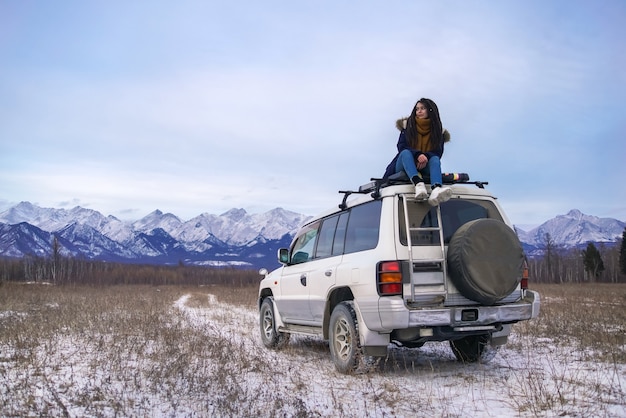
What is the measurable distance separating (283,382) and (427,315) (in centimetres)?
178

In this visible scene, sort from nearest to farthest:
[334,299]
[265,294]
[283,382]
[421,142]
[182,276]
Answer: [283,382], [421,142], [334,299], [265,294], [182,276]

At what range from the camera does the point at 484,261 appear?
5633 millimetres

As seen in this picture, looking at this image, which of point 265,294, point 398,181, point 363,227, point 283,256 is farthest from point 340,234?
point 265,294

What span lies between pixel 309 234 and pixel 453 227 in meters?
2.82

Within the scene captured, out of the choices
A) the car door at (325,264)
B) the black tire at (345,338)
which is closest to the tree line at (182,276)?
the car door at (325,264)

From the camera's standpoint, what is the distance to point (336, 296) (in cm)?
679

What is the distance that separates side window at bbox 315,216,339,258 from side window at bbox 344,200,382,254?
0.50 metres

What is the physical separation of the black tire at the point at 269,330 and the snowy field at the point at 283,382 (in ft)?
1.46

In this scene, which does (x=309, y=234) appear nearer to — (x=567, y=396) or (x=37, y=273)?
(x=567, y=396)

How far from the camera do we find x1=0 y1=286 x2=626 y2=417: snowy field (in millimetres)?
4539

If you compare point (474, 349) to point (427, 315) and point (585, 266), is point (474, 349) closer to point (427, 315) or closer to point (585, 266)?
point (427, 315)

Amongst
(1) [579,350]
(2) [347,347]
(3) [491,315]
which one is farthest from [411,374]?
(1) [579,350]

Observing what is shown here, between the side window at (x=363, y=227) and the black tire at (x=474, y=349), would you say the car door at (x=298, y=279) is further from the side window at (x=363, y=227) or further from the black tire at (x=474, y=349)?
the black tire at (x=474, y=349)

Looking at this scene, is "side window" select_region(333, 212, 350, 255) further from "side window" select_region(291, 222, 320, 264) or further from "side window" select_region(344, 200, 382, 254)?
"side window" select_region(291, 222, 320, 264)
